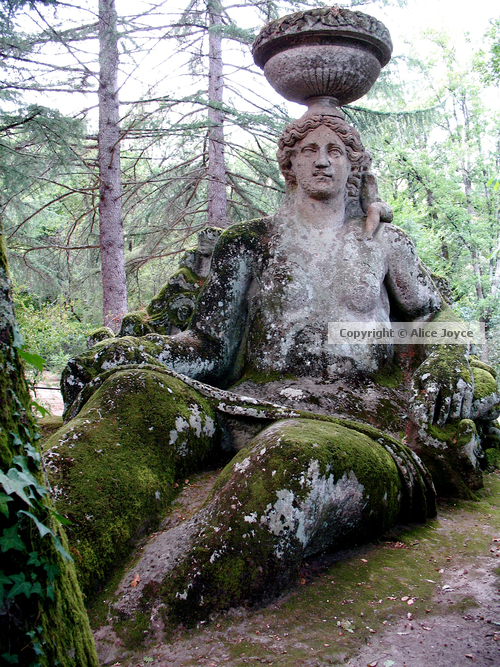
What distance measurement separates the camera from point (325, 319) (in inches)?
157

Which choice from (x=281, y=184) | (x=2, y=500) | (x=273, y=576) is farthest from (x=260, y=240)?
(x=281, y=184)

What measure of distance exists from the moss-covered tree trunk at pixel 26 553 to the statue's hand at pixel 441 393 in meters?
2.49

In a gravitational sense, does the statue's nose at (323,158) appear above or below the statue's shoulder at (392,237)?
above

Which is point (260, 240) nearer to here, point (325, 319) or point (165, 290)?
point (325, 319)

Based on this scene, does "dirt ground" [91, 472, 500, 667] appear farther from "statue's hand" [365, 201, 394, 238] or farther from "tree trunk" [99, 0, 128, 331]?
"tree trunk" [99, 0, 128, 331]

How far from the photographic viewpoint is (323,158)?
3996 millimetres

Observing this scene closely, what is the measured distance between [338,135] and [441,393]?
1.82 meters

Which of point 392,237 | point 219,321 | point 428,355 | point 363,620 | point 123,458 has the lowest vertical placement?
point 363,620

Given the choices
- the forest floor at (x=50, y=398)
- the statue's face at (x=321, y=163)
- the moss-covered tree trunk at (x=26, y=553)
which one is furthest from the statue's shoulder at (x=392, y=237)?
the forest floor at (x=50, y=398)

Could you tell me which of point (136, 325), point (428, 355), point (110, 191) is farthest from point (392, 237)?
point (110, 191)

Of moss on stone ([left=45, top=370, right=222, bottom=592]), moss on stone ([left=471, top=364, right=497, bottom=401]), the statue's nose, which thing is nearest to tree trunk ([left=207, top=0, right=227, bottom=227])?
the statue's nose

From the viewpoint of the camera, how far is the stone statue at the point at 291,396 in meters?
2.51

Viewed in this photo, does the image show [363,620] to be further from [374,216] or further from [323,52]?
[323,52]

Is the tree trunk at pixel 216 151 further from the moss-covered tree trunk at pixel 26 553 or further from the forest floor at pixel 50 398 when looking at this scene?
the moss-covered tree trunk at pixel 26 553
